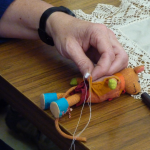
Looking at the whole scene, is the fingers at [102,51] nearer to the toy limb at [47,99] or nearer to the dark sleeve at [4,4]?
the toy limb at [47,99]

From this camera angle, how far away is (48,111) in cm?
54

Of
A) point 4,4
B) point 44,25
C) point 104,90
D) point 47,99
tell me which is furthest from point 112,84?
point 4,4

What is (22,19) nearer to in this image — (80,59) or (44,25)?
(44,25)

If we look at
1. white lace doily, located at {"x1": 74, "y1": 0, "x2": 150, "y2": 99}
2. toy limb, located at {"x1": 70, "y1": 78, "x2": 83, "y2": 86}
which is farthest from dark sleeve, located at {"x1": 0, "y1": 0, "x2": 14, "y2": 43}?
toy limb, located at {"x1": 70, "y1": 78, "x2": 83, "y2": 86}

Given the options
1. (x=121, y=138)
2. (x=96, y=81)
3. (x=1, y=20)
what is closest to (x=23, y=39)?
(x=1, y=20)

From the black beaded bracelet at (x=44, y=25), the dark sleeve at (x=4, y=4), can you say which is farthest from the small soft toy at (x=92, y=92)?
the dark sleeve at (x=4, y=4)

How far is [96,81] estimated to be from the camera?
1.76 ft

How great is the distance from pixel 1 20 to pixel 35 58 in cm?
18

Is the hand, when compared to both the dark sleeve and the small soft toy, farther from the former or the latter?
the dark sleeve

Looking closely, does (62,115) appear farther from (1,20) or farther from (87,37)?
(1,20)

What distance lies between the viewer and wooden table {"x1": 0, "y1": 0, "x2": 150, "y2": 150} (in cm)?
48

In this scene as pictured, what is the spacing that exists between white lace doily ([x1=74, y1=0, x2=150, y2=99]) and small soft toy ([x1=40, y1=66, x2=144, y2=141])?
92 mm

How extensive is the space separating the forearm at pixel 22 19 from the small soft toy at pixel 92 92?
0.26m

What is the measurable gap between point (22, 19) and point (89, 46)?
244mm
